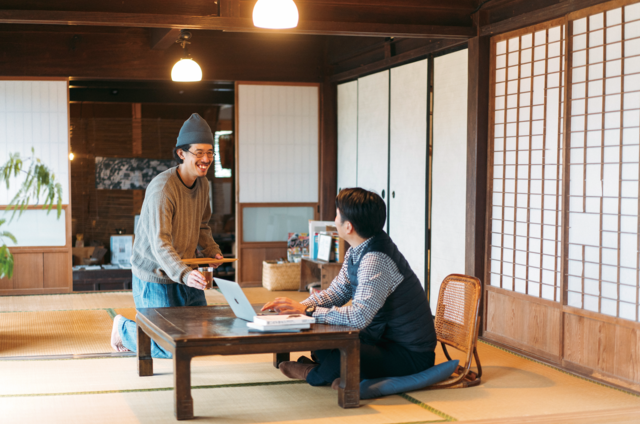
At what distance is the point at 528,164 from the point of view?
168 inches

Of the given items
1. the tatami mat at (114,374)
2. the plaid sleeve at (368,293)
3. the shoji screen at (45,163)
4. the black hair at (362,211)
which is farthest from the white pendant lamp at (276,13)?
the shoji screen at (45,163)

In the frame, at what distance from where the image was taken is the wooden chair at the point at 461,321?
331 centimetres

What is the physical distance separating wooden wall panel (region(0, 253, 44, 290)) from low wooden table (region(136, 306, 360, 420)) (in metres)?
3.73

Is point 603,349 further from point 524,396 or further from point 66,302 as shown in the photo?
point 66,302

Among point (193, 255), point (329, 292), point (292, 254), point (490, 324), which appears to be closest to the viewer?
point (329, 292)

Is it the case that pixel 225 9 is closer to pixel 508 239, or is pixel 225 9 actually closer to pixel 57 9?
pixel 57 9

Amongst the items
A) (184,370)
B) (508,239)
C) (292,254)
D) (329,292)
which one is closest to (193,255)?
(329,292)

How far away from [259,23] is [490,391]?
2.09 m

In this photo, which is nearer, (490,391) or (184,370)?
(184,370)

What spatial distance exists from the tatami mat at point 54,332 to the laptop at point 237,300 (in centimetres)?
135

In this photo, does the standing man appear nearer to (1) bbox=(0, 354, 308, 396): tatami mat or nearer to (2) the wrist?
(1) bbox=(0, 354, 308, 396): tatami mat

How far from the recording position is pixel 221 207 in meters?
8.55

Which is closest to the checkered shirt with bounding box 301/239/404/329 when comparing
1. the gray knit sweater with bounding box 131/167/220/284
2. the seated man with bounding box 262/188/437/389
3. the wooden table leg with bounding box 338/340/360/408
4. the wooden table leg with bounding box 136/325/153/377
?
the seated man with bounding box 262/188/437/389

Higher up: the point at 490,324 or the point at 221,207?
the point at 221,207
